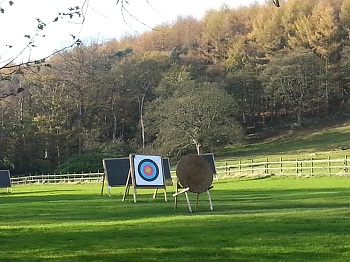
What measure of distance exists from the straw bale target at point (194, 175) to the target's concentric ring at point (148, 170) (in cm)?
551

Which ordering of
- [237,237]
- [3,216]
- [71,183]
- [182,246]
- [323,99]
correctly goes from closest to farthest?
[182,246] → [237,237] → [3,216] → [71,183] → [323,99]

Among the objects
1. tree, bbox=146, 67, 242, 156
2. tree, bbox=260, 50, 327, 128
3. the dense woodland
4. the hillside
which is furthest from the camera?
tree, bbox=260, 50, 327, 128

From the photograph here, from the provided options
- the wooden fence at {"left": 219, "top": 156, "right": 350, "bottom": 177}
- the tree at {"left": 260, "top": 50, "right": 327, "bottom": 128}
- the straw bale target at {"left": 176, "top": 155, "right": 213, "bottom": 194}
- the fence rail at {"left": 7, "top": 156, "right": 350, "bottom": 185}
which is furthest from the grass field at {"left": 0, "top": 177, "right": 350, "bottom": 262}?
the tree at {"left": 260, "top": 50, "right": 327, "bottom": 128}

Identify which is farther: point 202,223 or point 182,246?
point 202,223

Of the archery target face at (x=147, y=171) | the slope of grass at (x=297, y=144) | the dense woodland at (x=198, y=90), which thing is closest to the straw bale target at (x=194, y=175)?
the archery target face at (x=147, y=171)

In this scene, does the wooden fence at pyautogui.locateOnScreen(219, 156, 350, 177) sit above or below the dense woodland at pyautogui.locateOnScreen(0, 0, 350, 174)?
below

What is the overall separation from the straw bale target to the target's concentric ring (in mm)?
5513

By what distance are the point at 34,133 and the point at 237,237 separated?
5372 centimetres

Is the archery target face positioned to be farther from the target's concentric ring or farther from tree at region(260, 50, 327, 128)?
tree at region(260, 50, 327, 128)

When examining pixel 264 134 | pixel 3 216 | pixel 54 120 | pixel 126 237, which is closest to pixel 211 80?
pixel 264 134

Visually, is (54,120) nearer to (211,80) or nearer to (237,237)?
(211,80)

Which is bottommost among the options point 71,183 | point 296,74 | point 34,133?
point 71,183

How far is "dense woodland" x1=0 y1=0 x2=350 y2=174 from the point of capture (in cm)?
Result: 6056

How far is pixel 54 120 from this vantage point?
63.9 m
